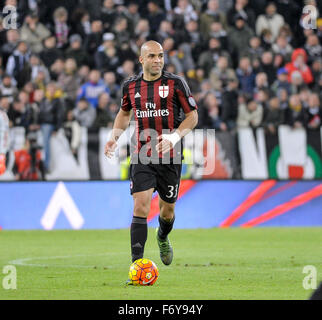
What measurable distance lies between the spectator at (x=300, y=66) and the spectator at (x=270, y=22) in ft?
3.19

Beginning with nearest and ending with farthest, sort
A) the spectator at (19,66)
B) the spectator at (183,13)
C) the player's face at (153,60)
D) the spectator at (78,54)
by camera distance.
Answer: the player's face at (153,60), the spectator at (19,66), the spectator at (78,54), the spectator at (183,13)

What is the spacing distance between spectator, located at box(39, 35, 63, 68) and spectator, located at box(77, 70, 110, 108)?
44.7 inches

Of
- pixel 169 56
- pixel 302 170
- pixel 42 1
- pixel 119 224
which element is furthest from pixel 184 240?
pixel 42 1

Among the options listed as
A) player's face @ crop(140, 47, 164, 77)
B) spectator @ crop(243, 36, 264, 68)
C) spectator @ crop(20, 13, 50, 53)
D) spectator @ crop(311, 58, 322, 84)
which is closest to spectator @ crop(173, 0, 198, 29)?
spectator @ crop(243, 36, 264, 68)

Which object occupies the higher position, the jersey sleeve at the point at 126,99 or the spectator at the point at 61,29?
the spectator at the point at 61,29

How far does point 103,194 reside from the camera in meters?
15.5

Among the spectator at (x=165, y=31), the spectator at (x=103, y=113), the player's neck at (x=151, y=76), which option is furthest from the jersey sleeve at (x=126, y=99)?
the spectator at (x=165, y=31)

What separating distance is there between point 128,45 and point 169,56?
88cm

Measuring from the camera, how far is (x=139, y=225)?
8.59 metres

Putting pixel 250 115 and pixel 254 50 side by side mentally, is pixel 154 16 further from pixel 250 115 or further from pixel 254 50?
pixel 250 115

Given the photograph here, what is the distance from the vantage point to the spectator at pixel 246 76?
18.8 metres

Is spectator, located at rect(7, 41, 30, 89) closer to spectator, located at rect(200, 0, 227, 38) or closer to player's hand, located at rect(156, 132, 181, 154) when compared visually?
spectator, located at rect(200, 0, 227, 38)

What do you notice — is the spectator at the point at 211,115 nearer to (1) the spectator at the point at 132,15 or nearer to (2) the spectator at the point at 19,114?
(1) the spectator at the point at 132,15
